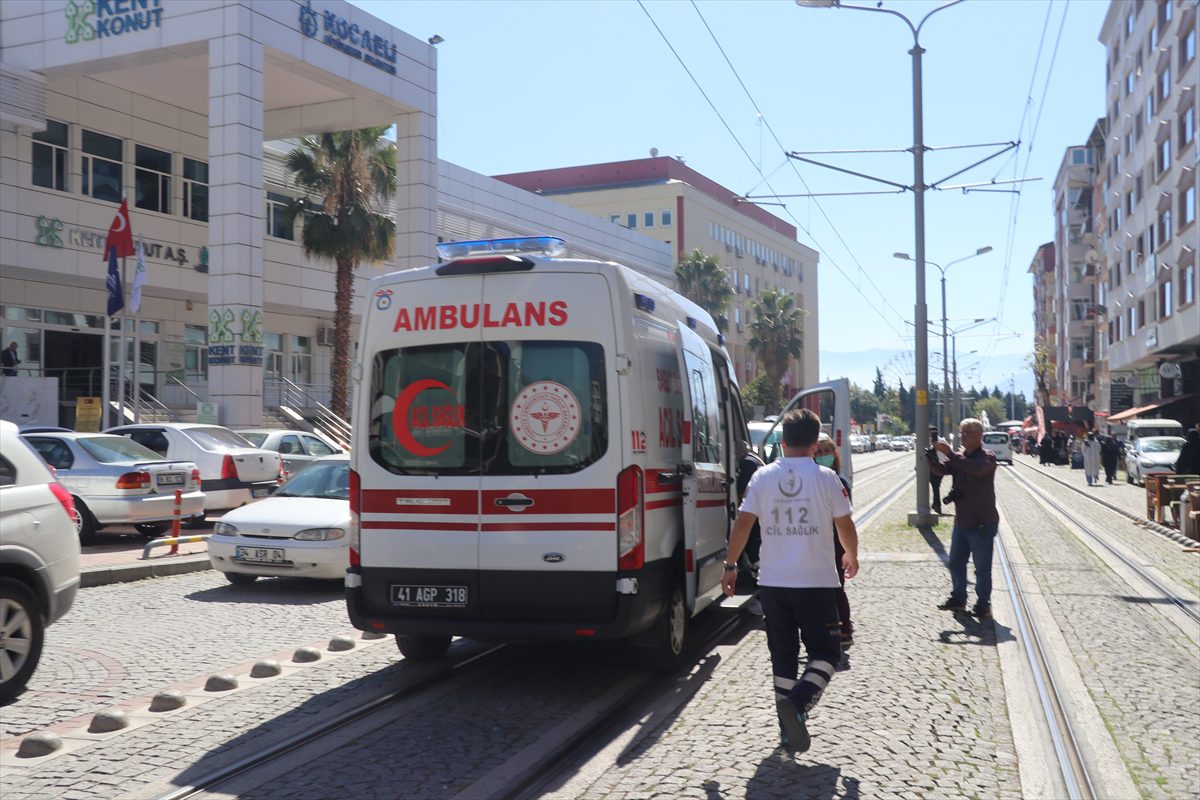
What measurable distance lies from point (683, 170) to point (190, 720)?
77753mm

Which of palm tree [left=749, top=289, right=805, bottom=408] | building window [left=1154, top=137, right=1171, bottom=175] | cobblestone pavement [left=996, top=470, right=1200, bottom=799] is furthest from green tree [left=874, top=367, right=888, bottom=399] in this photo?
cobblestone pavement [left=996, top=470, right=1200, bottom=799]

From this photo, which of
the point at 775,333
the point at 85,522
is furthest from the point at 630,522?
the point at 775,333

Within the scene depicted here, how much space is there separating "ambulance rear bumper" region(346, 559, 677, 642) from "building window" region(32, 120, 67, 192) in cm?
2859

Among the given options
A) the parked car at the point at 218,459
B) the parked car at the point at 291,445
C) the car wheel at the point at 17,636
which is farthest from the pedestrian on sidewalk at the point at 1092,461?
the car wheel at the point at 17,636

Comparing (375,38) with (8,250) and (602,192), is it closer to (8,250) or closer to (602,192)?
(8,250)

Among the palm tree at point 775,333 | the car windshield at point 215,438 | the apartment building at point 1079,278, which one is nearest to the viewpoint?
the car windshield at point 215,438

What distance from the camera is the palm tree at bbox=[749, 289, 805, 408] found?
234ft

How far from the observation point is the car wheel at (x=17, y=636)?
6582mm

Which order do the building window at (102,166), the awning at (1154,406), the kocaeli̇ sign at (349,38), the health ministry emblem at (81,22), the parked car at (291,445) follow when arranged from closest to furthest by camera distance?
the parked car at (291,445) → the health ministry emblem at (81,22) → the kocaeli̇ sign at (349,38) → the building window at (102,166) → the awning at (1154,406)

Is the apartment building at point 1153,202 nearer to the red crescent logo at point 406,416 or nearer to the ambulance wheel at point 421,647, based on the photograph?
the ambulance wheel at point 421,647

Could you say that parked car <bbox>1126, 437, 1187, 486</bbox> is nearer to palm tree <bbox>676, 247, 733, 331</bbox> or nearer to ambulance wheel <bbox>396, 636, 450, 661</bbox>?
ambulance wheel <bbox>396, 636, 450, 661</bbox>

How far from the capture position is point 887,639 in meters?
8.97

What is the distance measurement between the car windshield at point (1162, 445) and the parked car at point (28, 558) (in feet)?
109

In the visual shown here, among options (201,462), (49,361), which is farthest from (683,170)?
(201,462)
